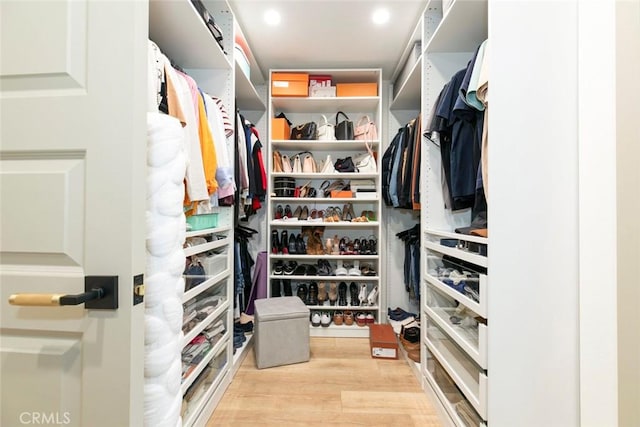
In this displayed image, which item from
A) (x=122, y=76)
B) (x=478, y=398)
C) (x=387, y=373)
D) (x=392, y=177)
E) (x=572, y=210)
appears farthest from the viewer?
(x=392, y=177)

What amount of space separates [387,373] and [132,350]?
5.91ft

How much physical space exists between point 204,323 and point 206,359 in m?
0.21

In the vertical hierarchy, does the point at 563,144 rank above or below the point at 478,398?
above

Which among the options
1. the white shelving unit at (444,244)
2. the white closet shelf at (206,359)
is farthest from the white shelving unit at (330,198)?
the white closet shelf at (206,359)

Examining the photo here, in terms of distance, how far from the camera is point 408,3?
184cm

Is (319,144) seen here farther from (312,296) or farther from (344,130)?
(312,296)

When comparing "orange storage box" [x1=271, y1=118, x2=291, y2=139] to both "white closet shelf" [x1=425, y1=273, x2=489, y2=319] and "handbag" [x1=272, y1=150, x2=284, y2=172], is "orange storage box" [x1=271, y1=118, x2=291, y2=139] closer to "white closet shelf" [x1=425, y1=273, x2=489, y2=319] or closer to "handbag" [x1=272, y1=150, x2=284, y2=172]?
"handbag" [x1=272, y1=150, x2=284, y2=172]

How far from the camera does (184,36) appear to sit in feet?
4.84

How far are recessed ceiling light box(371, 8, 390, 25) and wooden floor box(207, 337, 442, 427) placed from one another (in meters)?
2.46

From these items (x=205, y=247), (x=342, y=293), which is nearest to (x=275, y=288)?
(x=342, y=293)

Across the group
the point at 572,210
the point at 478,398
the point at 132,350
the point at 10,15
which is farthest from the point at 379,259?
the point at 10,15

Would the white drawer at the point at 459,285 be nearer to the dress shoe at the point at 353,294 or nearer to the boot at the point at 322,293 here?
the dress shoe at the point at 353,294

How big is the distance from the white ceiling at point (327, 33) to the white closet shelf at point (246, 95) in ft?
1.11

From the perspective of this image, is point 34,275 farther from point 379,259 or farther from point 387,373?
point 379,259
